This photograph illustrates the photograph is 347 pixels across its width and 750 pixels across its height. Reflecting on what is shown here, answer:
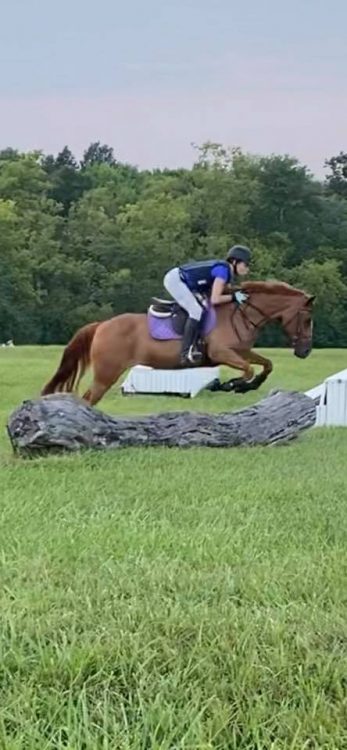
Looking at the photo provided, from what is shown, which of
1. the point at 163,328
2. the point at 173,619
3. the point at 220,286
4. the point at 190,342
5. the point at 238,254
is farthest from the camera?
the point at 163,328

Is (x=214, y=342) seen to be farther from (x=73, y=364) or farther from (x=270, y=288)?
(x=73, y=364)

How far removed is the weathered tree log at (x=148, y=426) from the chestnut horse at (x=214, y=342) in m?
0.38

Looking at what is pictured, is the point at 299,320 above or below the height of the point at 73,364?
above

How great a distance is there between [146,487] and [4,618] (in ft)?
9.33

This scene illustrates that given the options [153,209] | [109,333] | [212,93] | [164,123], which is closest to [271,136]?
[164,123]

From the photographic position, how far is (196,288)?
27.8 ft

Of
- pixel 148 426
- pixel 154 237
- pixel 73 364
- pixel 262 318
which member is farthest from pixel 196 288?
pixel 154 237

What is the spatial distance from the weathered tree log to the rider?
2.48 ft

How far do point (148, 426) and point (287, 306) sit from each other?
6.12 ft

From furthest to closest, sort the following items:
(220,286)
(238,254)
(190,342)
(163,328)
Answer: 1. (163,328)
2. (190,342)
3. (220,286)
4. (238,254)

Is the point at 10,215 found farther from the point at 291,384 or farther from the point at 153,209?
the point at 291,384

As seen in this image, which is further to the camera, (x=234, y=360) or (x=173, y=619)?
(x=234, y=360)

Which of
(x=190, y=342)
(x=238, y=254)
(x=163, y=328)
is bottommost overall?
(x=190, y=342)

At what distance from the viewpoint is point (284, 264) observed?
40.8 meters
